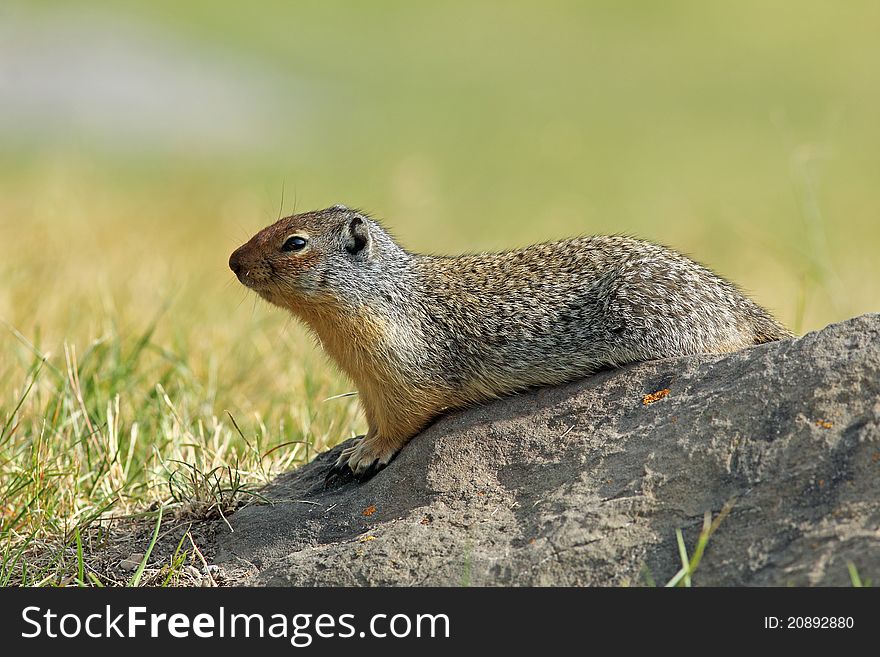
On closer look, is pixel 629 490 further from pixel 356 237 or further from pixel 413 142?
pixel 413 142

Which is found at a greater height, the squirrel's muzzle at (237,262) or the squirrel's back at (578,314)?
the squirrel's muzzle at (237,262)

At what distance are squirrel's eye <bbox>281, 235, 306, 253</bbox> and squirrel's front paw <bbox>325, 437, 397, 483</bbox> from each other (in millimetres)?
993

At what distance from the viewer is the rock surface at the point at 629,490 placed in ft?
12.6

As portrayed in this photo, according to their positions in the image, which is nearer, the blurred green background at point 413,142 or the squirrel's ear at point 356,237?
the squirrel's ear at point 356,237

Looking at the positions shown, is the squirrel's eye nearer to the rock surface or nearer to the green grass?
the green grass

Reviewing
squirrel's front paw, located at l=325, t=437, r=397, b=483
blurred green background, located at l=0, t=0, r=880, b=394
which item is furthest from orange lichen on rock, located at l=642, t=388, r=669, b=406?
blurred green background, located at l=0, t=0, r=880, b=394

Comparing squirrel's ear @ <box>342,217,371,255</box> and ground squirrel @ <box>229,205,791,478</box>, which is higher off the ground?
squirrel's ear @ <box>342,217,371,255</box>

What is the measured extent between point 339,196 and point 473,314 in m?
9.70

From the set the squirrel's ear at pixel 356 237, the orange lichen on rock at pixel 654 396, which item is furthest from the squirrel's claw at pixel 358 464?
the orange lichen on rock at pixel 654 396

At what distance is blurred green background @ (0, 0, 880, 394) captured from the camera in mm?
8867

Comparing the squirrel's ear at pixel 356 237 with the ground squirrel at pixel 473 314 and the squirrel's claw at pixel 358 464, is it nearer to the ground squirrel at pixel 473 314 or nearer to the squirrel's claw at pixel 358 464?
the ground squirrel at pixel 473 314

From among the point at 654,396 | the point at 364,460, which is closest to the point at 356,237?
the point at 364,460

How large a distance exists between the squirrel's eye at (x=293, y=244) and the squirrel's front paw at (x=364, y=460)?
993mm

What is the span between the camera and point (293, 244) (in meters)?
5.50
